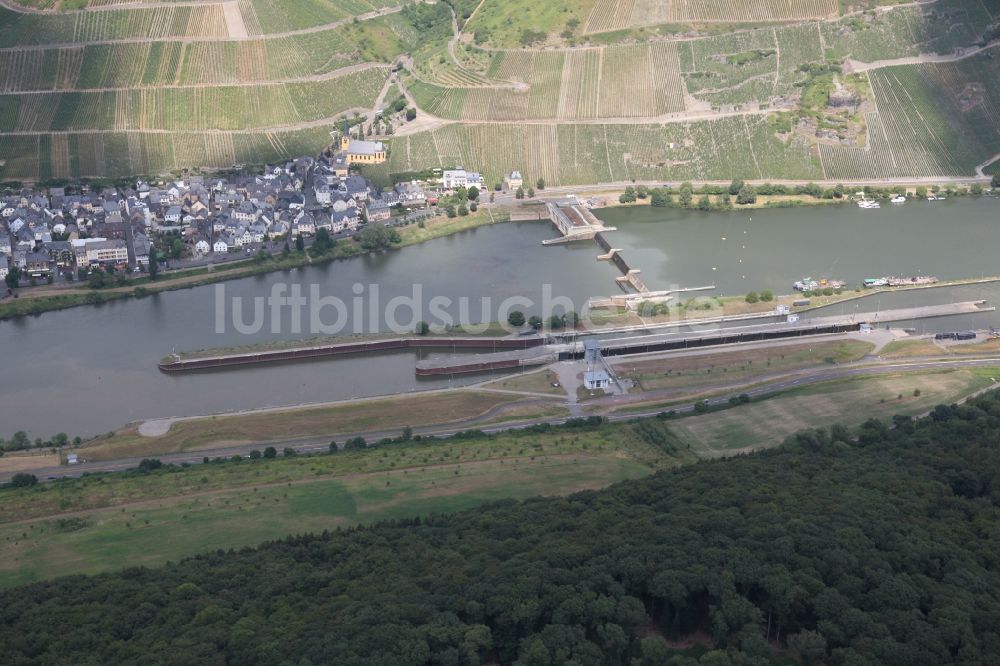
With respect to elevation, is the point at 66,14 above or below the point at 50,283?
above

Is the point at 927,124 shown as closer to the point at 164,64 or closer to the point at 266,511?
the point at 164,64

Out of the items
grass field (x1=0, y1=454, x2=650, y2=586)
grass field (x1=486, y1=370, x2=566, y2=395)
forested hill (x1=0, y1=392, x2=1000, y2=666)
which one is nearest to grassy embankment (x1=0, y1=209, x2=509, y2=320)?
grass field (x1=486, y1=370, x2=566, y2=395)

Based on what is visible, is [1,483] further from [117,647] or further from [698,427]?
[698,427]

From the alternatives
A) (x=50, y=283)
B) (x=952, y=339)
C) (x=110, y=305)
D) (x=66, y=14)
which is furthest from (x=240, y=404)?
(x=66, y=14)

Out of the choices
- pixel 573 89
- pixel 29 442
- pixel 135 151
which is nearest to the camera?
pixel 29 442

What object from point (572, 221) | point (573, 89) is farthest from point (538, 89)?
point (572, 221)

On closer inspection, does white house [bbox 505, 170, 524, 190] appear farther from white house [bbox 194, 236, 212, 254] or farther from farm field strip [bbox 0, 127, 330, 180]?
white house [bbox 194, 236, 212, 254]

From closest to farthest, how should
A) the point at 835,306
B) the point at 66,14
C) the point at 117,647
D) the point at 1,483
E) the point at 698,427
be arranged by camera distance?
the point at 117,647, the point at 1,483, the point at 698,427, the point at 835,306, the point at 66,14
